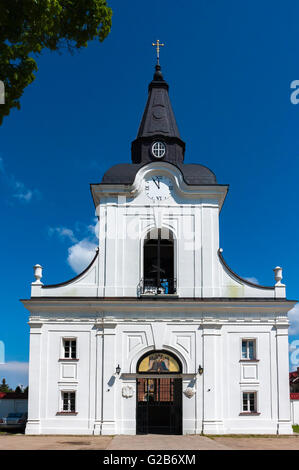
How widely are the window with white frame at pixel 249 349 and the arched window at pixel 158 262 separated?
Answer: 4397mm

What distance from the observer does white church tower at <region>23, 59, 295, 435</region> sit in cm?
2712

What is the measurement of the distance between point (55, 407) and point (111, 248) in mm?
8240

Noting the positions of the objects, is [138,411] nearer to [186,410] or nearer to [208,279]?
[186,410]

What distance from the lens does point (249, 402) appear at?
1085 inches

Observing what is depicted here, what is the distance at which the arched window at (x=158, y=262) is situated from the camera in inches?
1141

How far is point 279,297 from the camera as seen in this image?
2836 cm

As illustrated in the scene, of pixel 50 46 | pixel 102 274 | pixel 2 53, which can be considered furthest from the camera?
pixel 102 274

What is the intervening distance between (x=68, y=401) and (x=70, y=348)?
251 centimetres

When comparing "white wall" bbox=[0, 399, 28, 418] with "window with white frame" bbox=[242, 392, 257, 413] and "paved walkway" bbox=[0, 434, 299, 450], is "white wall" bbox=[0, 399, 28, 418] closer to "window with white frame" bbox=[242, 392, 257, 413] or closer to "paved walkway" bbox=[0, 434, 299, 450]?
"paved walkway" bbox=[0, 434, 299, 450]

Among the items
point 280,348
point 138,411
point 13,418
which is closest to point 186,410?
point 138,411

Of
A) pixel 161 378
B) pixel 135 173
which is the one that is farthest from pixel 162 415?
pixel 135 173

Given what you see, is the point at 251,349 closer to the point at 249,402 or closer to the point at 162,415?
the point at 249,402

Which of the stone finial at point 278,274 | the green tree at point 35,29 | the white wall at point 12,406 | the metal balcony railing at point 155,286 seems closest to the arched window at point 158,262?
Result: the metal balcony railing at point 155,286

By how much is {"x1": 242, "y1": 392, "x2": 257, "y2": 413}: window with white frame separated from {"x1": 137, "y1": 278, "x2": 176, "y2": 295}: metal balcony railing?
6.14 m
